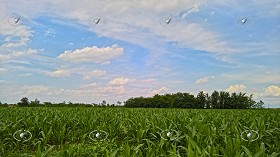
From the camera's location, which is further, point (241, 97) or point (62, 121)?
point (241, 97)

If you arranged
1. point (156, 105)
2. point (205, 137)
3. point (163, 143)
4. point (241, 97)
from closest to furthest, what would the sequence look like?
1. point (163, 143)
2. point (205, 137)
3. point (156, 105)
4. point (241, 97)

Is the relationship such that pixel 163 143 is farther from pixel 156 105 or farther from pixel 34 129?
pixel 156 105

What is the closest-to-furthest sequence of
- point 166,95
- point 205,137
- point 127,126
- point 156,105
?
point 205,137 < point 127,126 < point 156,105 < point 166,95

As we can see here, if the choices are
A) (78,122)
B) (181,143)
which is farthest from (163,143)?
(78,122)

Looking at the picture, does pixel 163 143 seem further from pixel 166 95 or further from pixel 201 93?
pixel 201 93

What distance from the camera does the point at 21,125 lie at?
367 inches

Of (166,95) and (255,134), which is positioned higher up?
(166,95)

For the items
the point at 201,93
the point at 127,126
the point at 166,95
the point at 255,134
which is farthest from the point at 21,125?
the point at 201,93

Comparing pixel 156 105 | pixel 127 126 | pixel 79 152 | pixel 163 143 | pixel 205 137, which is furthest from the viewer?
pixel 156 105

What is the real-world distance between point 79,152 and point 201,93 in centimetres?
7267

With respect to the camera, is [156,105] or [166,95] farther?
[166,95]

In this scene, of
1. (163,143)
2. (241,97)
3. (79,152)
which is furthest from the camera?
(241,97)

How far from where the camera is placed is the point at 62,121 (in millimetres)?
10328

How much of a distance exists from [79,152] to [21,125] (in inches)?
176
